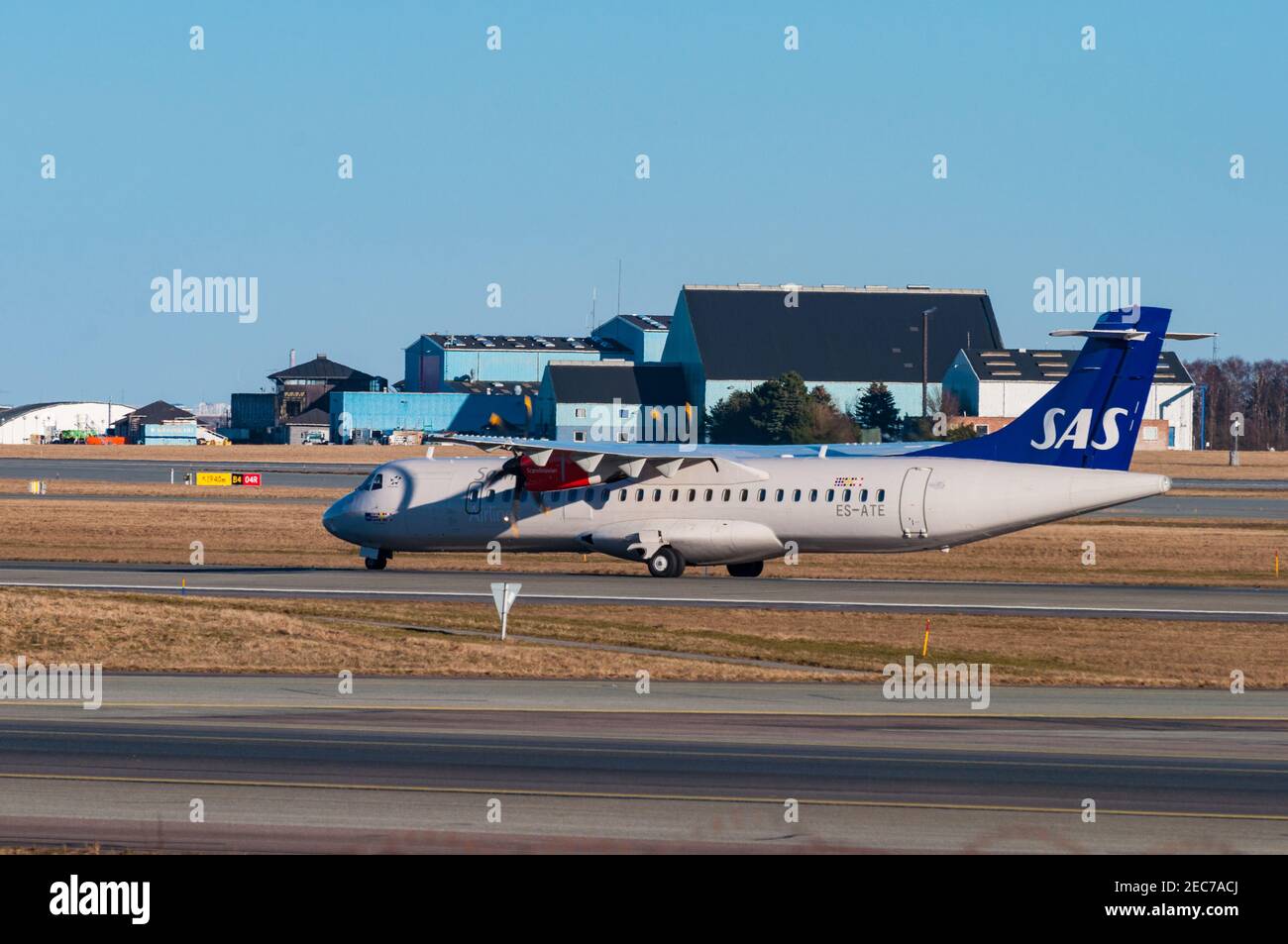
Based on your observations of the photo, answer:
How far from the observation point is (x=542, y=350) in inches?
6289

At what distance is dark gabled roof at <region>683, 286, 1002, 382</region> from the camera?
11519 cm

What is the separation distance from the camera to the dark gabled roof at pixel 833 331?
115m

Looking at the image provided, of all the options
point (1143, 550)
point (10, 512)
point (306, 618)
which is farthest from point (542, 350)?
point (306, 618)

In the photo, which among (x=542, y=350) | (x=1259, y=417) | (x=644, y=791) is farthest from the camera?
(x=1259, y=417)

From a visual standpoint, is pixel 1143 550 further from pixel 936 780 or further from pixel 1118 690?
pixel 936 780

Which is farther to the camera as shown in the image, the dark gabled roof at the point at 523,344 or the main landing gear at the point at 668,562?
the dark gabled roof at the point at 523,344

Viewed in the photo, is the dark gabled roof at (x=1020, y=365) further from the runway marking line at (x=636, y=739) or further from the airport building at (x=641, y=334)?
the runway marking line at (x=636, y=739)

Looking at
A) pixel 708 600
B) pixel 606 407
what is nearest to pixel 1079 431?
pixel 708 600

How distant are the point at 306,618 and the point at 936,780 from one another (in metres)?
18.0

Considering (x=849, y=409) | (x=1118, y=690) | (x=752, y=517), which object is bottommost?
(x=1118, y=690)

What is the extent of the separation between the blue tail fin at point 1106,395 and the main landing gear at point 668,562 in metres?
9.89

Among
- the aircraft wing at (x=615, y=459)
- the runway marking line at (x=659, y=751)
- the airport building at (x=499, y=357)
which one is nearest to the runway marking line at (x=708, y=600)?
the aircraft wing at (x=615, y=459)

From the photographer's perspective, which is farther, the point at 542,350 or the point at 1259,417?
the point at 1259,417
